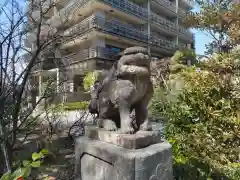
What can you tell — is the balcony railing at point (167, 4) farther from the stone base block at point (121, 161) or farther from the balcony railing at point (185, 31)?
the stone base block at point (121, 161)

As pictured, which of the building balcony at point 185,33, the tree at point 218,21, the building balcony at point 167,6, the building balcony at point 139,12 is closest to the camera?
the tree at point 218,21

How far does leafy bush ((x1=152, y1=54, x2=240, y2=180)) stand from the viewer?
2920 mm

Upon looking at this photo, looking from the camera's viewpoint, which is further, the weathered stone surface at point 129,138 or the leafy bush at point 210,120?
the leafy bush at point 210,120

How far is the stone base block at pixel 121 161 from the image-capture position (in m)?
1.45

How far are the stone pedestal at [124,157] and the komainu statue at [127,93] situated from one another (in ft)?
0.31

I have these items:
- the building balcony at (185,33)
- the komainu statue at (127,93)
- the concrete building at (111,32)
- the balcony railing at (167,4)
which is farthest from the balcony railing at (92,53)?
the building balcony at (185,33)

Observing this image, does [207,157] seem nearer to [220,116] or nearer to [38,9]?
[220,116]

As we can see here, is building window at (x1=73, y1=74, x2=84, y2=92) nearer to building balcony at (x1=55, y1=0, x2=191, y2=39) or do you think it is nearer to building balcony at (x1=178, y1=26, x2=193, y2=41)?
building balcony at (x1=55, y1=0, x2=191, y2=39)

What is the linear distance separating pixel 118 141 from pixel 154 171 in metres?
0.35

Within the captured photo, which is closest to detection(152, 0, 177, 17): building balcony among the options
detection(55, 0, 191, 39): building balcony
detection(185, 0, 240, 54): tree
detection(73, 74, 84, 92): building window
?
detection(55, 0, 191, 39): building balcony

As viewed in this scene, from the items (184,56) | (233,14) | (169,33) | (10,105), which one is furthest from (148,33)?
(10,105)

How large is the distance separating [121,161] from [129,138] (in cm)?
18

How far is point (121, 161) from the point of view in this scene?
1473 mm

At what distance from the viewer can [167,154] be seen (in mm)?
1701
